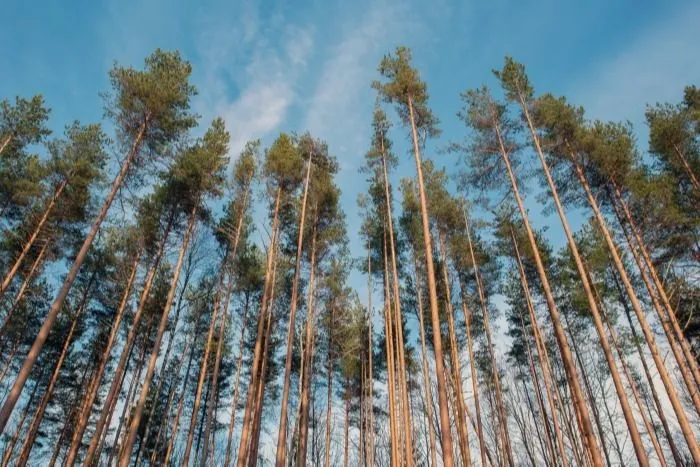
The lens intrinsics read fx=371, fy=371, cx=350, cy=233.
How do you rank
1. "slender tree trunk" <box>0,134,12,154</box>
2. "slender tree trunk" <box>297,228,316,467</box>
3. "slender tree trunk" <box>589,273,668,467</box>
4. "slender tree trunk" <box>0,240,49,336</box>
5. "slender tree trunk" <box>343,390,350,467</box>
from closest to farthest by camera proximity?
"slender tree trunk" <box>297,228,316,467</box>
"slender tree trunk" <box>589,273,668,467</box>
"slender tree trunk" <box>0,240,49,336</box>
"slender tree trunk" <box>0,134,12,154</box>
"slender tree trunk" <box>343,390,350,467</box>

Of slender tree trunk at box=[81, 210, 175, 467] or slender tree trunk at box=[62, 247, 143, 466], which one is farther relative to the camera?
slender tree trunk at box=[62, 247, 143, 466]

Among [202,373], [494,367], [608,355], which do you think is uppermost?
[494,367]

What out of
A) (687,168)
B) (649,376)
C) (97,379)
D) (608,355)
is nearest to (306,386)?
(97,379)

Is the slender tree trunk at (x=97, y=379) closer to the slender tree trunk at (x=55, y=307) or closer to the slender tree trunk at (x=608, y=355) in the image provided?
the slender tree trunk at (x=55, y=307)

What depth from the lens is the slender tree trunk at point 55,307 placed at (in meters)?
7.82

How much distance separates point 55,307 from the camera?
28.1 ft

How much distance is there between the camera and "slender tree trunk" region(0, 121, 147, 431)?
7816 mm

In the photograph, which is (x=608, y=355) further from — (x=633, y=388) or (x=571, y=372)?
(x=633, y=388)

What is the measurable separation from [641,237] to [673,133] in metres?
4.89

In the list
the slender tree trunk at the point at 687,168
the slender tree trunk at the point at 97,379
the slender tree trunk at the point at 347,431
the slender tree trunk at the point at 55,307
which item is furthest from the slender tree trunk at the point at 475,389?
the slender tree trunk at the point at 55,307

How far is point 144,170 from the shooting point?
12.0m

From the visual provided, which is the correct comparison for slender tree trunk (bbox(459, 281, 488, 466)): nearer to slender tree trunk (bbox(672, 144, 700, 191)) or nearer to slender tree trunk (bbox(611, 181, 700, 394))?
slender tree trunk (bbox(611, 181, 700, 394))

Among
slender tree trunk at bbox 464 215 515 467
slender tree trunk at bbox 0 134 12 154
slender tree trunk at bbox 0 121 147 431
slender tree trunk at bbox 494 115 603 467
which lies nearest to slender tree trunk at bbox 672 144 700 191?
slender tree trunk at bbox 494 115 603 467

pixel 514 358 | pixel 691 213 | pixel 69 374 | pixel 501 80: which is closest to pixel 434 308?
pixel 501 80
